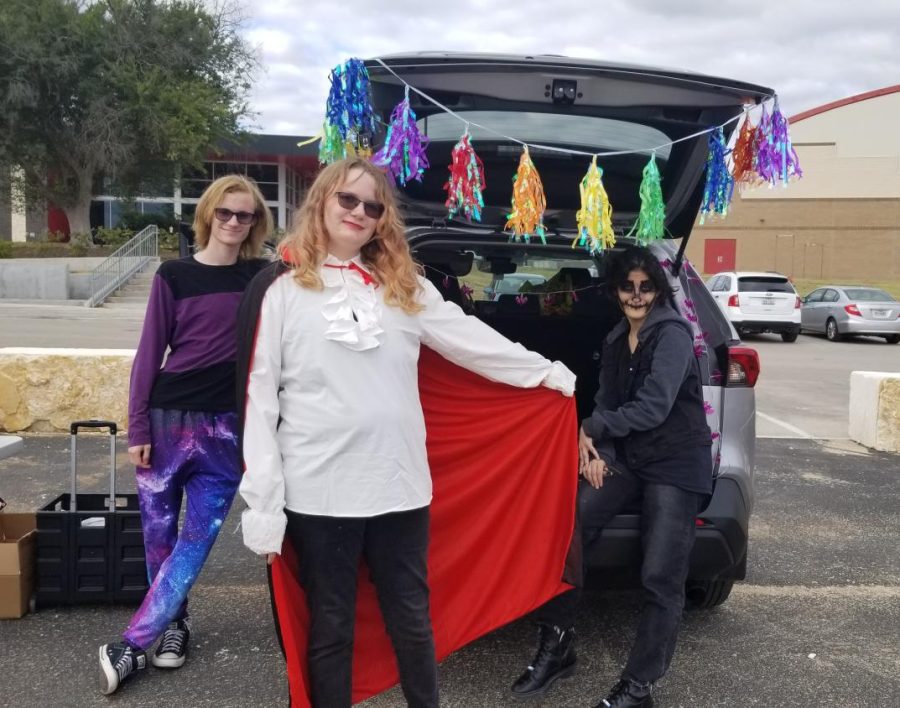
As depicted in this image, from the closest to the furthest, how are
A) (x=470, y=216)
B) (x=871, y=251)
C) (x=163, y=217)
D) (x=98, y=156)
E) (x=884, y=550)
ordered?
(x=470, y=216) → (x=884, y=550) → (x=98, y=156) → (x=163, y=217) → (x=871, y=251)

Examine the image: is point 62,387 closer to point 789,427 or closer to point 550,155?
point 550,155

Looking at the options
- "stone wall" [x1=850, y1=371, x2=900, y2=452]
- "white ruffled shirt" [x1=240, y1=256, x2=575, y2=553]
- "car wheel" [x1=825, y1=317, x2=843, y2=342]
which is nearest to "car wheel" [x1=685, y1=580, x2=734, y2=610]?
"white ruffled shirt" [x1=240, y1=256, x2=575, y2=553]

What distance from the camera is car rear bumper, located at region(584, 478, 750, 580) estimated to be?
3018 mm

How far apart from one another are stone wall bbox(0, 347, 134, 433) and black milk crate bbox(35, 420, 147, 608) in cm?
349

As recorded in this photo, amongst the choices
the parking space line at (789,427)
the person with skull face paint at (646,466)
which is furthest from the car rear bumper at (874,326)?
the person with skull face paint at (646,466)

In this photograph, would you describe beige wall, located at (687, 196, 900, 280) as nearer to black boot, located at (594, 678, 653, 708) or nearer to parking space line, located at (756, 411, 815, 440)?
parking space line, located at (756, 411, 815, 440)

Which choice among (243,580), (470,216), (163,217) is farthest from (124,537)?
(163,217)

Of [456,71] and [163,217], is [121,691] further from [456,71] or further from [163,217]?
[163,217]

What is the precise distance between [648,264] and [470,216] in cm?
79

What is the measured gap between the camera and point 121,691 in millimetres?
3010

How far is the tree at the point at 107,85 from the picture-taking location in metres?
27.7

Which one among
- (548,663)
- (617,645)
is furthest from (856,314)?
(548,663)

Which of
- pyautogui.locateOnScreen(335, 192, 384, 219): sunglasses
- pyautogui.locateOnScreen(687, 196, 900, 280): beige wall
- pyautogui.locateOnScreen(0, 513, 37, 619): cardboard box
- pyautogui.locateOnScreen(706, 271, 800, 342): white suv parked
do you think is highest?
pyautogui.locateOnScreen(687, 196, 900, 280): beige wall

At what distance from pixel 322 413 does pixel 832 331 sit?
19.3 m
